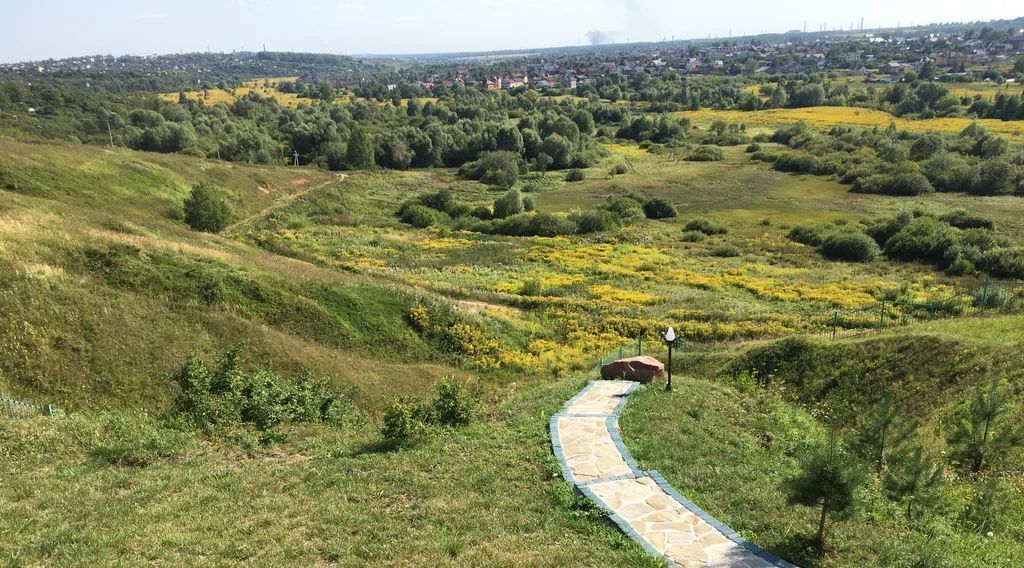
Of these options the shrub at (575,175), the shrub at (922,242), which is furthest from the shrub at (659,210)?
the shrub at (575,175)

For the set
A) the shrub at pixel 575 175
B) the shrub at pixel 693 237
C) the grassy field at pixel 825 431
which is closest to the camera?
the grassy field at pixel 825 431

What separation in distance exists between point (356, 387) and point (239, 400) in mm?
4180

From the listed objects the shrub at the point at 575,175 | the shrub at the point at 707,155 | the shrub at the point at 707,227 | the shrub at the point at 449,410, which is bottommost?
the shrub at the point at 707,227

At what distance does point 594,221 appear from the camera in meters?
60.8

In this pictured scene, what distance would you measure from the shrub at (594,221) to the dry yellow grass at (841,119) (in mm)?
75828

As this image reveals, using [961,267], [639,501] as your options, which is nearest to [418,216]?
[961,267]

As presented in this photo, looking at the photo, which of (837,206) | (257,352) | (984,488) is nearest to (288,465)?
(257,352)

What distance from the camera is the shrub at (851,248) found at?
48.2m

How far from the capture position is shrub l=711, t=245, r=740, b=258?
5084cm

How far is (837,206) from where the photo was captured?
6875 centimetres

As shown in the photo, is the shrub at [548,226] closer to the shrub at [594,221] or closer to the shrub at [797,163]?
the shrub at [594,221]

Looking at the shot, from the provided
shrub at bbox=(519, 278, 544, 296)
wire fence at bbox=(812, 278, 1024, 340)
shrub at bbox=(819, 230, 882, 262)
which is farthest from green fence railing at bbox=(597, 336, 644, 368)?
shrub at bbox=(819, 230, 882, 262)

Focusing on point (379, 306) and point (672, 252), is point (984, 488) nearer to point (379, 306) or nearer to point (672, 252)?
point (379, 306)

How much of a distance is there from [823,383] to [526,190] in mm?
71570
